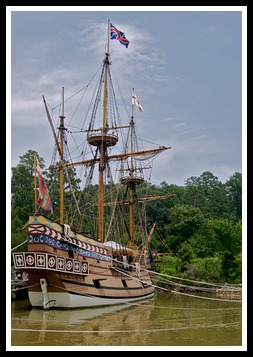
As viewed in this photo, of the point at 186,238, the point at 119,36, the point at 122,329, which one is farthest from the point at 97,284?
the point at 186,238

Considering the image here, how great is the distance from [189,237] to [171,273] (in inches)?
323

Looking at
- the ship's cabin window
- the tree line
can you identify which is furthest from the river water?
the tree line

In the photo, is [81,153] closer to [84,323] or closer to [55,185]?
[84,323]

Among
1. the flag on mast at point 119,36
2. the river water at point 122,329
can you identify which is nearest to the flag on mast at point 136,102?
the flag on mast at point 119,36

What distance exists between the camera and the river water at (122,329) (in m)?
11.3

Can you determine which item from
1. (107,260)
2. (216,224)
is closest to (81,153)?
(107,260)

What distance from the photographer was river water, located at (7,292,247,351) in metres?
11.3

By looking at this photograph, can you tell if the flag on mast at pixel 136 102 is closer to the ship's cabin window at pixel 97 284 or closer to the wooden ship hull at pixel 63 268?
the wooden ship hull at pixel 63 268

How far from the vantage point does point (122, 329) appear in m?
14.0

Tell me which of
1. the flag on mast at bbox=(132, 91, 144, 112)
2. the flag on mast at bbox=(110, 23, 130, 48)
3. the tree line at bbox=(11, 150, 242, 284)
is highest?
the flag on mast at bbox=(110, 23, 130, 48)

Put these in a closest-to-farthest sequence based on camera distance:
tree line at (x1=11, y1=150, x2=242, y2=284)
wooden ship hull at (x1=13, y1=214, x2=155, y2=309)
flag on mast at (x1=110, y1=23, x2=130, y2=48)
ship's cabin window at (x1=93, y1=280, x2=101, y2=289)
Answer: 1. wooden ship hull at (x1=13, y1=214, x2=155, y2=309)
2. ship's cabin window at (x1=93, y1=280, x2=101, y2=289)
3. flag on mast at (x1=110, y1=23, x2=130, y2=48)
4. tree line at (x1=11, y1=150, x2=242, y2=284)

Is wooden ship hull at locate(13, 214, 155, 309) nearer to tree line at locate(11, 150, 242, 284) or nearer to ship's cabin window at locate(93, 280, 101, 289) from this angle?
ship's cabin window at locate(93, 280, 101, 289)

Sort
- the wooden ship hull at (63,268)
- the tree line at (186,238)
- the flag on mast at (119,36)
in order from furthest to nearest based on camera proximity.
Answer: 1. the tree line at (186,238)
2. the flag on mast at (119,36)
3. the wooden ship hull at (63,268)


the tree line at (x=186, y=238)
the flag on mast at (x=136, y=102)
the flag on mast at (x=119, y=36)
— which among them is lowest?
the tree line at (x=186, y=238)
